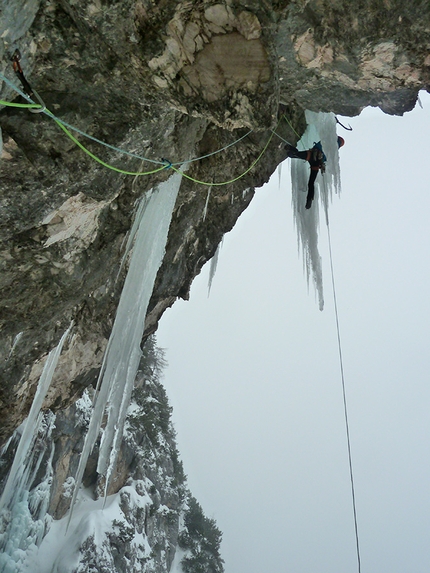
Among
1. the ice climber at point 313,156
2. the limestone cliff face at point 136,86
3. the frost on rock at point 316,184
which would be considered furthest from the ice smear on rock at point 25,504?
the ice climber at point 313,156

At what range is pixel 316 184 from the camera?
809cm

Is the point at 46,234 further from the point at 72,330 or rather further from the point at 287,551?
the point at 287,551

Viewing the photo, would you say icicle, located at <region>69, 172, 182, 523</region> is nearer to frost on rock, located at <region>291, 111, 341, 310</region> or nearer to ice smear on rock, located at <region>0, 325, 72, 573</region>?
ice smear on rock, located at <region>0, 325, 72, 573</region>

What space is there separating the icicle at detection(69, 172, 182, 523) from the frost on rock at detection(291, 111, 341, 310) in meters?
3.43

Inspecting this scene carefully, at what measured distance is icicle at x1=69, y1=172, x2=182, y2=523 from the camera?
5230mm

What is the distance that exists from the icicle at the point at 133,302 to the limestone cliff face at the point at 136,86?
11.3 inches

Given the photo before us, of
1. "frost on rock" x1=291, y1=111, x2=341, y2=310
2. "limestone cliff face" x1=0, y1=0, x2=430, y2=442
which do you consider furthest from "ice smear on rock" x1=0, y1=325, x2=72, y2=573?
"frost on rock" x1=291, y1=111, x2=341, y2=310

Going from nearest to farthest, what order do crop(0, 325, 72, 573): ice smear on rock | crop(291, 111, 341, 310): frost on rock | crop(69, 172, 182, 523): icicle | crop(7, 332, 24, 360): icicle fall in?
crop(69, 172, 182, 523): icicle → crop(7, 332, 24, 360): icicle → crop(291, 111, 341, 310): frost on rock → crop(0, 325, 72, 573): ice smear on rock

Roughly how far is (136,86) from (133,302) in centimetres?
257

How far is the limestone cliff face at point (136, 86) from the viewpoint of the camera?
3.11 meters

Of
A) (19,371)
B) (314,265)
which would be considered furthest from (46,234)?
(314,265)

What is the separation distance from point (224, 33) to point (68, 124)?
1.46 m

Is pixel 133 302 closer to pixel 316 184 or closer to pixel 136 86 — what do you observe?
pixel 136 86

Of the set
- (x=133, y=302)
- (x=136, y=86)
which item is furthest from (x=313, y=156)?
(x=136, y=86)
